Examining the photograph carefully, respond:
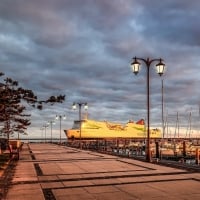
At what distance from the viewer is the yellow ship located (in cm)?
11158

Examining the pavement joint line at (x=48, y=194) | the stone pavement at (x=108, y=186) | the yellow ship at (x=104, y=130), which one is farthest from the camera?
the yellow ship at (x=104, y=130)

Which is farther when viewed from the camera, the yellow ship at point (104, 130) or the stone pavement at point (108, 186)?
the yellow ship at point (104, 130)

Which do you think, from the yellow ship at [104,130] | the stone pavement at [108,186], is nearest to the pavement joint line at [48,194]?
the stone pavement at [108,186]

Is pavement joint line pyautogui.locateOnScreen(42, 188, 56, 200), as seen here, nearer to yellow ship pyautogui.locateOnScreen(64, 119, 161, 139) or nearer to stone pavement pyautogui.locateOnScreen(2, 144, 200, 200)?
Result: stone pavement pyautogui.locateOnScreen(2, 144, 200, 200)

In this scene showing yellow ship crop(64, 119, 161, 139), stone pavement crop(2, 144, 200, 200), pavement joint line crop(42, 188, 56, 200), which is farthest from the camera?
yellow ship crop(64, 119, 161, 139)

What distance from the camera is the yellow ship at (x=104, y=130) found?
111581mm

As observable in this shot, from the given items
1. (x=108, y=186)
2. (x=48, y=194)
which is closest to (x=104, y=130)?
(x=108, y=186)

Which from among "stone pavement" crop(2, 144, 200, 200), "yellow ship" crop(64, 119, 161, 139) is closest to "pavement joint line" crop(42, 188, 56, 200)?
"stone pavement" crop(2, 144, 200, 200)

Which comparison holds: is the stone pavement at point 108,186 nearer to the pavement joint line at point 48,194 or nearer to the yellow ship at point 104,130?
the pavement joint line at point 48,194

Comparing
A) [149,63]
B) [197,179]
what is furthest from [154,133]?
[197,179]

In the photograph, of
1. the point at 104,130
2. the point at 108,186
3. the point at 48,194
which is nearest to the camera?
the point at 48,194

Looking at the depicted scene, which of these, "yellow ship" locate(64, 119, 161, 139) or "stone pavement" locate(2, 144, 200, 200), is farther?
"yellow ship" locate(64, 119, 161, 139)

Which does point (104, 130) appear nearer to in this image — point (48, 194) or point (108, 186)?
point (108, 186)

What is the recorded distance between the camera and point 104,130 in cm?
12194
